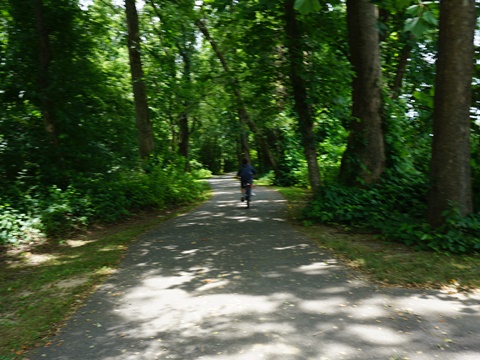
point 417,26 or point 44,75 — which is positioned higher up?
point 44,75

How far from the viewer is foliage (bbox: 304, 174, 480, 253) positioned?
7.24 meters

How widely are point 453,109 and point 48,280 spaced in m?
8.24

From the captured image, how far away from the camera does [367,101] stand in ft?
35.1

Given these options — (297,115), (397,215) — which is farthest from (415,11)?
(297,115)

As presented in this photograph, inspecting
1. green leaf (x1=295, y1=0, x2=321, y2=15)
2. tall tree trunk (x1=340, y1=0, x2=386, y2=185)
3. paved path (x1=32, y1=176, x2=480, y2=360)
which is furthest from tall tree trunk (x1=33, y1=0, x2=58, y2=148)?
green leaf (x1=295, y1=0, x2=321, y2=15)

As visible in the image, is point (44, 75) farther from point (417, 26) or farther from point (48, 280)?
point (417, 26)

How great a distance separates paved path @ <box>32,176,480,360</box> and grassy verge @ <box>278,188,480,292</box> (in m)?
0.40

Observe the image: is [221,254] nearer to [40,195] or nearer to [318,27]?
[40,195]

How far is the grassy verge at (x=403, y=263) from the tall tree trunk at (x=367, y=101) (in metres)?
2.42

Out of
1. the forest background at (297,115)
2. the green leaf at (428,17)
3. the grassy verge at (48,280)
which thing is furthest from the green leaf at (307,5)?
the grassy verge at (48,280)

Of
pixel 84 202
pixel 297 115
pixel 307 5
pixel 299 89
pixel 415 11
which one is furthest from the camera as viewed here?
pixel 297 115

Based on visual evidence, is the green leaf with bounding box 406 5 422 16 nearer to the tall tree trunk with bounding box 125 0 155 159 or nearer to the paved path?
the paved path

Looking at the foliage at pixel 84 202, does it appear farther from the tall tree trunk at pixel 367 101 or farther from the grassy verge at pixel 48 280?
the tall tree trunk at pixel 367 101

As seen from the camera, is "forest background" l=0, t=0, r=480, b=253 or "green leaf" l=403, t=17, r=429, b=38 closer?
"green leaf" l=403, t=17, r=429, b=38
